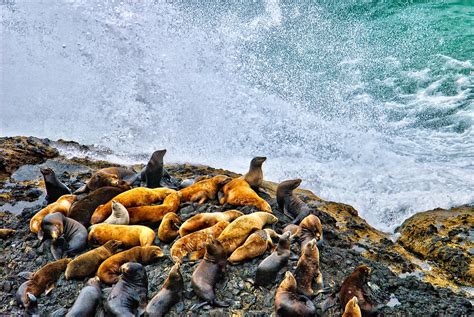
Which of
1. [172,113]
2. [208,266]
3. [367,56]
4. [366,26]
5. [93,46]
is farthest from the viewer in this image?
[366,26]

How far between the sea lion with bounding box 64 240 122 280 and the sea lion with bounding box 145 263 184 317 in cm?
93

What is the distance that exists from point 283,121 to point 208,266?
27.4 ft

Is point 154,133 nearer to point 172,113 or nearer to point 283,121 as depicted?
point 172,113

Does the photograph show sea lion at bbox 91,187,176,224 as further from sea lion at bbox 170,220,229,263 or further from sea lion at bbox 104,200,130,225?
sea lion at bbox 170,220,229,263

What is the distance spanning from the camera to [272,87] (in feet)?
48.4

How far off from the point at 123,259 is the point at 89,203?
135cm

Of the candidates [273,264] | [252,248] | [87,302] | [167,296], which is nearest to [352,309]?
[273,264]

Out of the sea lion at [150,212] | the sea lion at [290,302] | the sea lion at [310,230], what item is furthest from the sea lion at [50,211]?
the sea lion at [290,302]

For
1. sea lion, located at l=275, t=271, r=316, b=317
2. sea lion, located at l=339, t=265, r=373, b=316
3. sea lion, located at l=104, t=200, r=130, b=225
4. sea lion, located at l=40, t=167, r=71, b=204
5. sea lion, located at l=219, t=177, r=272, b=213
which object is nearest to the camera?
sea lion, located at l=275, t=271, r=316, b=317

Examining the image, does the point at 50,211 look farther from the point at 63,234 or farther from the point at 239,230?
the point at 239,230

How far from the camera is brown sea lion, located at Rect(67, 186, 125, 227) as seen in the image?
20.0ft

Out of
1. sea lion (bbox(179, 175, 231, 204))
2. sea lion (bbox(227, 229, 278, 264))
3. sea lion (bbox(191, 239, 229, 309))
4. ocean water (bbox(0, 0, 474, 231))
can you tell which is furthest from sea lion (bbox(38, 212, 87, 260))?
ocean water (bbox(0, 0, 474, 231))

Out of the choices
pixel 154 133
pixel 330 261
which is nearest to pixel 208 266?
pixel 330 261

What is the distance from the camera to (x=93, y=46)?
15.1 m
